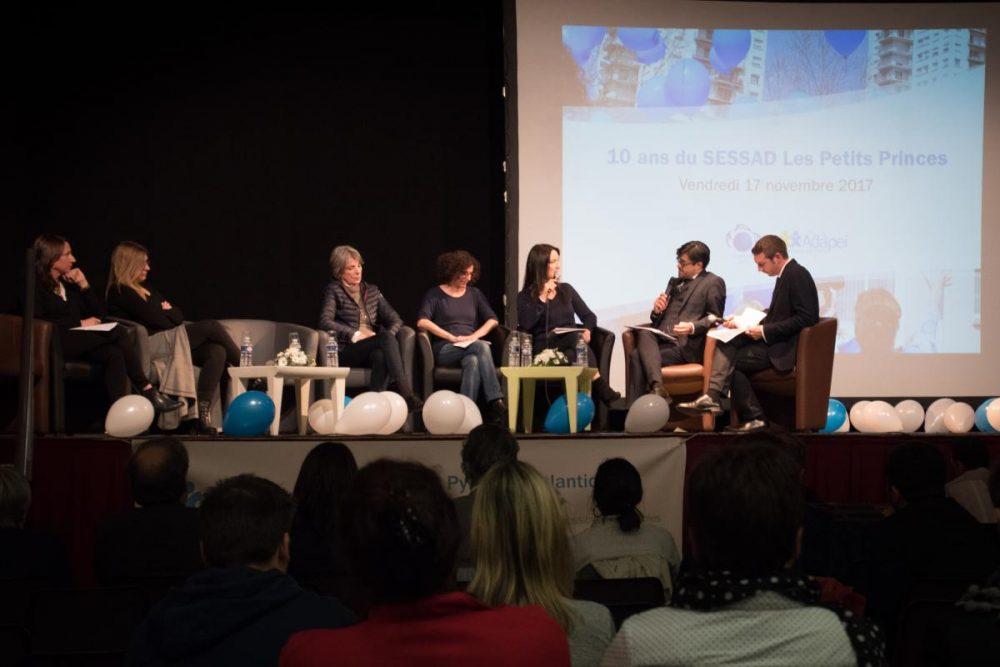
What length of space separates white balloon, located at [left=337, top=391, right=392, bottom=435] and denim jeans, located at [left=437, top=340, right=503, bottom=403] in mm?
732

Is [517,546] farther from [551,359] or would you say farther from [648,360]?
[648,360]

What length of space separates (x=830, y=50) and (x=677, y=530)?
3.63 metres

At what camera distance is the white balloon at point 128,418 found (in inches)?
213

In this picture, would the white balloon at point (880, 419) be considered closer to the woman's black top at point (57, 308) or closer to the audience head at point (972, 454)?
the audience head at point (972, 454)

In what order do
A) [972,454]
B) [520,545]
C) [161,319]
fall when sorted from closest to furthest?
[520,545]
[972,454]
[161,319]

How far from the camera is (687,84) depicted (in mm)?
7156

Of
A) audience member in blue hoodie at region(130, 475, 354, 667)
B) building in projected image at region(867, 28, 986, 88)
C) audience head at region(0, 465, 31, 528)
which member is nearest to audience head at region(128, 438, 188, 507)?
audience head at region(0, 465, 31, 528)

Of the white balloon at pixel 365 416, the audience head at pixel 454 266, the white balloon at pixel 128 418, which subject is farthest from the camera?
the audience head at pixel 454 266

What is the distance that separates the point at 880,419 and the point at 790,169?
163 cm

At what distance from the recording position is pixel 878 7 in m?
7.19

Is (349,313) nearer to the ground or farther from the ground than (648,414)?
farther from the ground

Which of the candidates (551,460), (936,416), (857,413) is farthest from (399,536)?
(936,416)

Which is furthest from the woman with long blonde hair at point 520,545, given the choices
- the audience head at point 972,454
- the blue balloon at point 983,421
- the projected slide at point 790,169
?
the projected slide at point 790,169

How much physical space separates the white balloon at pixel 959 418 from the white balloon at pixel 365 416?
10.5 ft
